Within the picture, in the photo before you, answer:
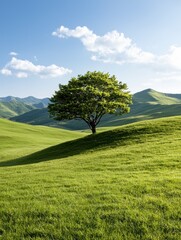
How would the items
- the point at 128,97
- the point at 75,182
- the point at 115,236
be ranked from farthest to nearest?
1. the point at 128,97
2. the point at 75,182
3. the point at 115,236

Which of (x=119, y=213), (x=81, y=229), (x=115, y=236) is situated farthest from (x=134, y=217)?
(x=81, y=229)

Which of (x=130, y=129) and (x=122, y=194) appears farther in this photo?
(x=130, y=129)

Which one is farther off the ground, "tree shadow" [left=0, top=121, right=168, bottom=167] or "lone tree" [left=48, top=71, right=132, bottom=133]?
"lone tree" [left=48, top=71, right=132, bottom=133]

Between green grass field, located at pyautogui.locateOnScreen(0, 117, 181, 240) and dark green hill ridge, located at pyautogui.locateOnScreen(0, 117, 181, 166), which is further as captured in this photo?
dark green hill ridge, located at pyautogui.locateOnScreen(0, 117, 181, 166)

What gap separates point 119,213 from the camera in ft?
37.5

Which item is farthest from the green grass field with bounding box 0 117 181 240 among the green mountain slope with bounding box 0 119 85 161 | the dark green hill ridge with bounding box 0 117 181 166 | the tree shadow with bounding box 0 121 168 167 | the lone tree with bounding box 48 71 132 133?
the green mountain slope with bounding box 0 119 85 161

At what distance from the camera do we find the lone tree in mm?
54656

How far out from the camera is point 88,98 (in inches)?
2153

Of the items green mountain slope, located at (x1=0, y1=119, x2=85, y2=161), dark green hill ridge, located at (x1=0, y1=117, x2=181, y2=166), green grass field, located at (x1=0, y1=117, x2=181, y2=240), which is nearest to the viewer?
green grass field, located at (x1=0, y1=117, x2=181, y2=240)

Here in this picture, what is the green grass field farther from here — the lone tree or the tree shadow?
the lone tree

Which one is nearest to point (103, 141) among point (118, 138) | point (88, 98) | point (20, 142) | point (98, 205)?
point (118, 138)

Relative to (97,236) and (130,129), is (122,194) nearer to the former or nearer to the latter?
(97,236)

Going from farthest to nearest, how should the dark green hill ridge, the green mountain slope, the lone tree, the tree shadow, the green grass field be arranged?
the green mountain slope, the lone tree, the tree shadow, the dark green hill ridge, the green grass field

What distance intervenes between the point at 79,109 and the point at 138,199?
139 ft
